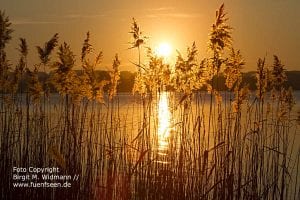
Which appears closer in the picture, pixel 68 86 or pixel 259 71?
pixel 68 86

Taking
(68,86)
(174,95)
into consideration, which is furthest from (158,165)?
(68,86)

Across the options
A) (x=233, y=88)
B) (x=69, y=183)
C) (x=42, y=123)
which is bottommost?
(x=69, y=183)

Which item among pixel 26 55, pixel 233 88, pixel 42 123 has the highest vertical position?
pixel 26 55

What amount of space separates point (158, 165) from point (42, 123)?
138 centimetres

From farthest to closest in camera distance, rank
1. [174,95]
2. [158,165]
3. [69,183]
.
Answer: [174,95]
[158,165]
[69,183]

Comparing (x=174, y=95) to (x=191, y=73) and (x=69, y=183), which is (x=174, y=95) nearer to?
(x=191, y=73)

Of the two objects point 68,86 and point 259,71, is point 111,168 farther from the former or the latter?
point 259,71

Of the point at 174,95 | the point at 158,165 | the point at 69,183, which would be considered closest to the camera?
the point at 69,183

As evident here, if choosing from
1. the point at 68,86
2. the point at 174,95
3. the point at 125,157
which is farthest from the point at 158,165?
the point at 68,86

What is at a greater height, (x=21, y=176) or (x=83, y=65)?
(x=83, y=65)

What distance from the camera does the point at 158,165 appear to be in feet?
16.7

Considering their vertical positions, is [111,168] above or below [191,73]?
below

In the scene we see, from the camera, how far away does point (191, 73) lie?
527cm

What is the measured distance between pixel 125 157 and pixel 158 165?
38 centimetres
